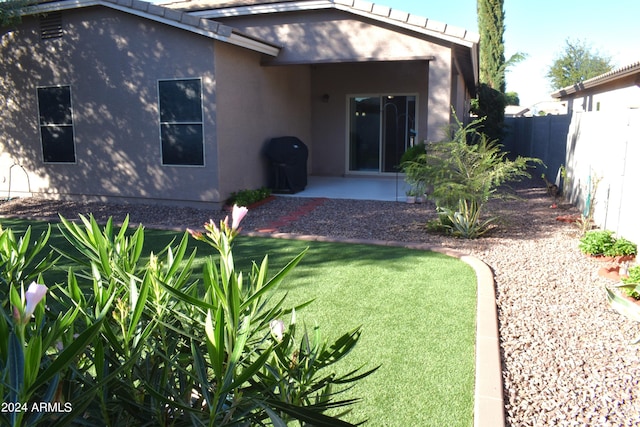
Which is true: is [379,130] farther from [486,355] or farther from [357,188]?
[486,355]

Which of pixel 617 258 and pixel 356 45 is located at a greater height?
pixel 356 45

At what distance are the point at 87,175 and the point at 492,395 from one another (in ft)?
33.3

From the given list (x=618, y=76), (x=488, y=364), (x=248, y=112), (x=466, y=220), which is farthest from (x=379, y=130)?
(x=488, y=364)

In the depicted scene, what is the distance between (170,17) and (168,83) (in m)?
1.23

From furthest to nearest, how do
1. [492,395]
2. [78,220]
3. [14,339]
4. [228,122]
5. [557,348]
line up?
[228,122] < [78,220] < [557,348] < [492,395] < [14,339]

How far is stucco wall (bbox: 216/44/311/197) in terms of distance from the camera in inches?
413

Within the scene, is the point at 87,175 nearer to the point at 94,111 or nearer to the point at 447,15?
the point at 94,111

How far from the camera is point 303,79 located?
1485cm

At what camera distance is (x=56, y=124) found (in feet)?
37.9

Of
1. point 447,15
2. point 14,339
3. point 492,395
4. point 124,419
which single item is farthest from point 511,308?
point 447,15

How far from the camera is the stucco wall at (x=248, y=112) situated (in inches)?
413

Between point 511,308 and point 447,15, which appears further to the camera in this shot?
point 447,15

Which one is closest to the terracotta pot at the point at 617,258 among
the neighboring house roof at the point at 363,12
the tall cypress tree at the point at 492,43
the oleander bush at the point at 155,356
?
the neighboring house roof at the point at 363,12

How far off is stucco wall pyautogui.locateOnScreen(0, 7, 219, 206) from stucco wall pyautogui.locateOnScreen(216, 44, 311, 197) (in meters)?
0.34
